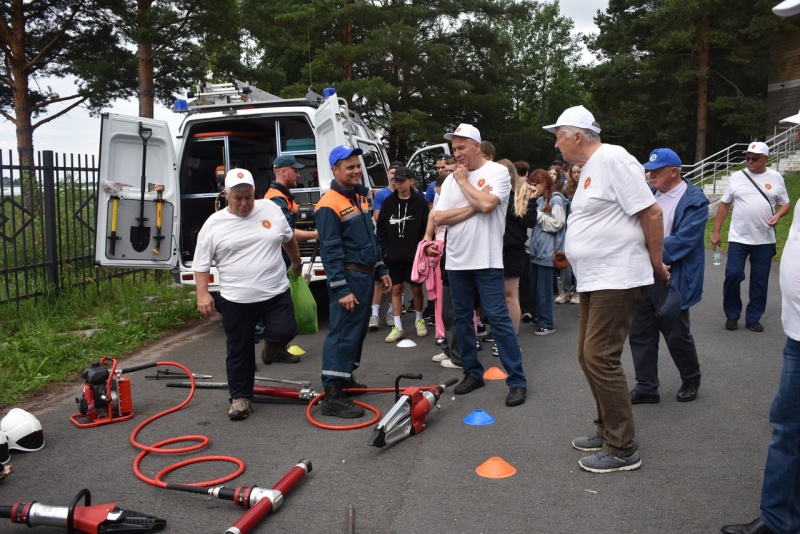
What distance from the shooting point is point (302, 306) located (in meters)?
5.89

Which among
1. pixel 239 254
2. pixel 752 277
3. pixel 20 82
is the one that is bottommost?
pixel 752 277

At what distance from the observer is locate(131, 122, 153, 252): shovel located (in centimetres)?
753

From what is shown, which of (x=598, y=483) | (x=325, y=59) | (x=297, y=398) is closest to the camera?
(x=598, y=483)

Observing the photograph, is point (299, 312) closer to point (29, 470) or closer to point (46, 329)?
point (29, 470)

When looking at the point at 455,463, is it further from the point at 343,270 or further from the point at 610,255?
the point at 343,270

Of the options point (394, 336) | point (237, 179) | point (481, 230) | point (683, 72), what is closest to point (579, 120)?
point (481, 230)

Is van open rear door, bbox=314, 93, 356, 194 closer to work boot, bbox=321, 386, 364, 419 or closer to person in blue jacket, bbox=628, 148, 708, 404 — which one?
work boot, bbox=321, 386, 364, 419

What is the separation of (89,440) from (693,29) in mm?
28554

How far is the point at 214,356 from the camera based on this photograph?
23.2 feet

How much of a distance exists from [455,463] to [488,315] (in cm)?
145

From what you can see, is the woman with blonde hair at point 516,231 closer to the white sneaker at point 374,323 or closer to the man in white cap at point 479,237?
the man in white cap at point 479,237

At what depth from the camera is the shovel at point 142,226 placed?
7.53 metres

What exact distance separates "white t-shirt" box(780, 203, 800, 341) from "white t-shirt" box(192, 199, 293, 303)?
11.3ft

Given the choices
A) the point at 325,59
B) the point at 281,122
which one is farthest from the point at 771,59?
the point at 281,122
